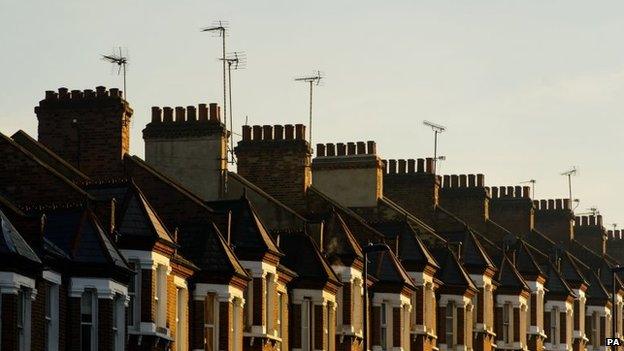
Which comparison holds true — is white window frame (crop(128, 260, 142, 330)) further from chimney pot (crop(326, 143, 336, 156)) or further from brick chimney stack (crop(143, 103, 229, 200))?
chimney pot (crop(326, 143, 336, 156))

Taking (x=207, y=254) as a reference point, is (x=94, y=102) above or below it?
above

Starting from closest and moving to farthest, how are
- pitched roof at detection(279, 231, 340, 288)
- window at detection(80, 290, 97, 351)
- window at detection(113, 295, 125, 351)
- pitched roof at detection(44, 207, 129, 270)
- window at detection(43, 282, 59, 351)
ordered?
1. window at detection(43, 282, 59, 351)
2. window at detection(80, 290, 97, 351)
3. pitched roof at detection(44, 207, 129, 270)
4. window at detection(113, 295, 125, 351)
5. pitched roof at detection(279, 231, 340, 288)

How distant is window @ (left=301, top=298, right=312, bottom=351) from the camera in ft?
249

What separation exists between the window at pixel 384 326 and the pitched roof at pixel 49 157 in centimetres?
1776

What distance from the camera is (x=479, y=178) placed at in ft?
355

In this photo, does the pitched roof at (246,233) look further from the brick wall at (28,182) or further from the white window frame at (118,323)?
the white window frame at (118,323)

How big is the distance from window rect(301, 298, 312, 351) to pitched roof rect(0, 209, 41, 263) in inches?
882

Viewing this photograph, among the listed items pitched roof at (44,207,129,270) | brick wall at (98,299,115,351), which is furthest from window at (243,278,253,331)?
brick wall at (98,299,115,351)

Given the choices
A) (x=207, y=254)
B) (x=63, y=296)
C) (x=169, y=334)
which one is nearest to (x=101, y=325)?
(x=63, y=296)

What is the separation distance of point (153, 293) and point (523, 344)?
131 ft

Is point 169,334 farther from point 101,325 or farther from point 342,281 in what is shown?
point 342,281

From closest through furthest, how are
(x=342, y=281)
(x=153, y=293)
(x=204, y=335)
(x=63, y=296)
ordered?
(x=63, y=296), (x=153, y=293), (x=204, y=335), (x=342, y=281)

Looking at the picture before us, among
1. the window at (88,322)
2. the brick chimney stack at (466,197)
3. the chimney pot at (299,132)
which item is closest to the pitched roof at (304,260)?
the chimney pot at (299,132)

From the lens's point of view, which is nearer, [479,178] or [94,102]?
[94,102]
